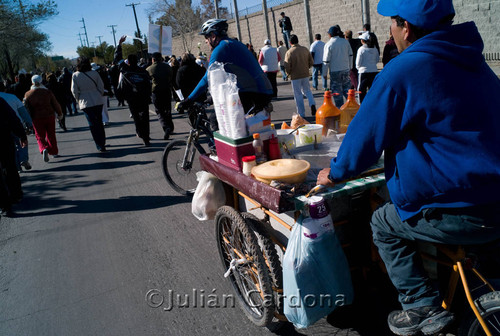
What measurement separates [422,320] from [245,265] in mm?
1260

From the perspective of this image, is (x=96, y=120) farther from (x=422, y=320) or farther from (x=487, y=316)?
(x=487, y=316)

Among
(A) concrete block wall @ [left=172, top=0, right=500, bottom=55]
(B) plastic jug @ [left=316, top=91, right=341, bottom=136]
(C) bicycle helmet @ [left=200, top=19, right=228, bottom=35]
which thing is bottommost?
(B) plastic jug @ [left=316, top=91, right=341, bottom=136]

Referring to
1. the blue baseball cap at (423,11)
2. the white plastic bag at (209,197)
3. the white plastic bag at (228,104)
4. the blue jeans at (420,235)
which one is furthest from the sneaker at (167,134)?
the blue baseball cap at (423,11)

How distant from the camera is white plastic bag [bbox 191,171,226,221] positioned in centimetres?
317

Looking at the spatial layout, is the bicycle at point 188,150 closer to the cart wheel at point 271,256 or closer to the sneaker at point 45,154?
the cart wheel at point 271,256

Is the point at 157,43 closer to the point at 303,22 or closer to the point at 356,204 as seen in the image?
the point at 356,204

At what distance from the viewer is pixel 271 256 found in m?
2.47

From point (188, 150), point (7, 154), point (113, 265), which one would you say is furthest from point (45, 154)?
point (113, 265)

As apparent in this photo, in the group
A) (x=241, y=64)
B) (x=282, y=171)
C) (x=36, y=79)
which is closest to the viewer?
(x=282, y=171)

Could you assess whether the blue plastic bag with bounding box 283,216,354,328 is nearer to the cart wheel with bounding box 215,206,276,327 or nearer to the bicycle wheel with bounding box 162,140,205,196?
the cart wheel with bounding box 215,206,276,327

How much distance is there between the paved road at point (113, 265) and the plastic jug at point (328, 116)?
151 centimetres

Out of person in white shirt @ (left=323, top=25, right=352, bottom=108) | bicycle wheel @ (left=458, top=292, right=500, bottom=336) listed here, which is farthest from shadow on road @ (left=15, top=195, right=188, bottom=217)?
person in white shirt @ (left=323, top=25, right=352, bottom=108)

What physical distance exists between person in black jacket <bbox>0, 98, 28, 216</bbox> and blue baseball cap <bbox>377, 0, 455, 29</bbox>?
19.3ft

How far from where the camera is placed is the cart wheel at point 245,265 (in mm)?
2494
